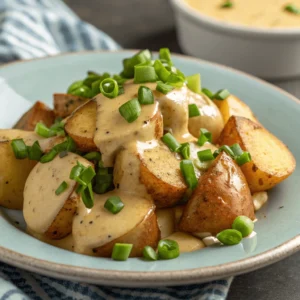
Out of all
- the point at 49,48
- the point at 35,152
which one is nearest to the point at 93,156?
the point at 35,152

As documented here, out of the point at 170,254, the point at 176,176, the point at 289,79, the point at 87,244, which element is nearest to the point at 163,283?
the point at 170,254

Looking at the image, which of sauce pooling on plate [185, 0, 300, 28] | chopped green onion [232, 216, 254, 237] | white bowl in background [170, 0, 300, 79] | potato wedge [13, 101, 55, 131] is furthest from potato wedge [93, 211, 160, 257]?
sauce pooling on plate [185, 0, 300, 28]

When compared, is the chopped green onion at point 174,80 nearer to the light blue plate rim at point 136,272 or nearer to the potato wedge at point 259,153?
the potato wedge at point 259,153

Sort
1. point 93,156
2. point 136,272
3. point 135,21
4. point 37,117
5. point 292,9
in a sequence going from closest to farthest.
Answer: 1. point 136,272
2. point 93,156
3. point 37,117
4. point 292,9
5. point 135,21

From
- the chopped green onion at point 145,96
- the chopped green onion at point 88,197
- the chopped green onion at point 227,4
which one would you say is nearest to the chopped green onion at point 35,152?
the chopped green onion at point 88,197

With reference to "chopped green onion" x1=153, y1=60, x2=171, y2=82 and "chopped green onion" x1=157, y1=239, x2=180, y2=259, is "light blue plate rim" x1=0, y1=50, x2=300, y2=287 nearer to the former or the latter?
"chopped green onion" x1=157, y1=239, x2=180, y2=259

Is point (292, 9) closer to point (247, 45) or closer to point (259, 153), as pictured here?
point (247, 45)
